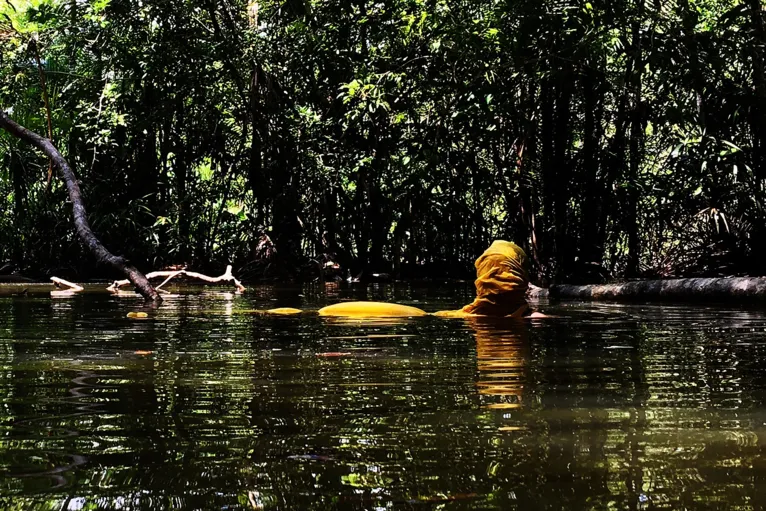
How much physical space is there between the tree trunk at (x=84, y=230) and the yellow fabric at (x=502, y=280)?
11.4 feet

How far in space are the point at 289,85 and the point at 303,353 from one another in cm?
1286

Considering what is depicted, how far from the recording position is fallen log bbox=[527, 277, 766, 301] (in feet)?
25.3

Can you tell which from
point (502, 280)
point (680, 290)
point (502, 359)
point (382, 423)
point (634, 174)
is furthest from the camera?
point (634, 174)

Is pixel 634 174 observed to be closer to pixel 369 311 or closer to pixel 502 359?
pixel 369 311

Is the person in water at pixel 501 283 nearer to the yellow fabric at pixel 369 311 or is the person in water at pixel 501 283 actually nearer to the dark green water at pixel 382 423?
the yellow fabric at pixel 369 311

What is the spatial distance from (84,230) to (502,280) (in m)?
4.66

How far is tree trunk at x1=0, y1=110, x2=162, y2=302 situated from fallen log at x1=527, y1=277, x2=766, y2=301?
3.79 metres

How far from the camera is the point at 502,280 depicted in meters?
5.60

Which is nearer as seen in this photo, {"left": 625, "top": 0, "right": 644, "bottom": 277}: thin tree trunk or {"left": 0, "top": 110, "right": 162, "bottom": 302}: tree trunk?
{"left": 0, "top": 110, "right": 162, "bottom": 302}: tree trunk

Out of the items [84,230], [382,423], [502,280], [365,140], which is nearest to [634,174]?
[365,140]

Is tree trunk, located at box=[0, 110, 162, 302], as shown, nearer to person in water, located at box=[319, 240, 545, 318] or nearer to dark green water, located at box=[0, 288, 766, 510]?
person in water, located at box=[319, 240, 545, 318]

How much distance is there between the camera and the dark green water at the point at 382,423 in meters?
1.41

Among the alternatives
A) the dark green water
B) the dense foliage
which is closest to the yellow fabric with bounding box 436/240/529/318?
the dark green water

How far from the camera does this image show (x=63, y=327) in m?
5.04
